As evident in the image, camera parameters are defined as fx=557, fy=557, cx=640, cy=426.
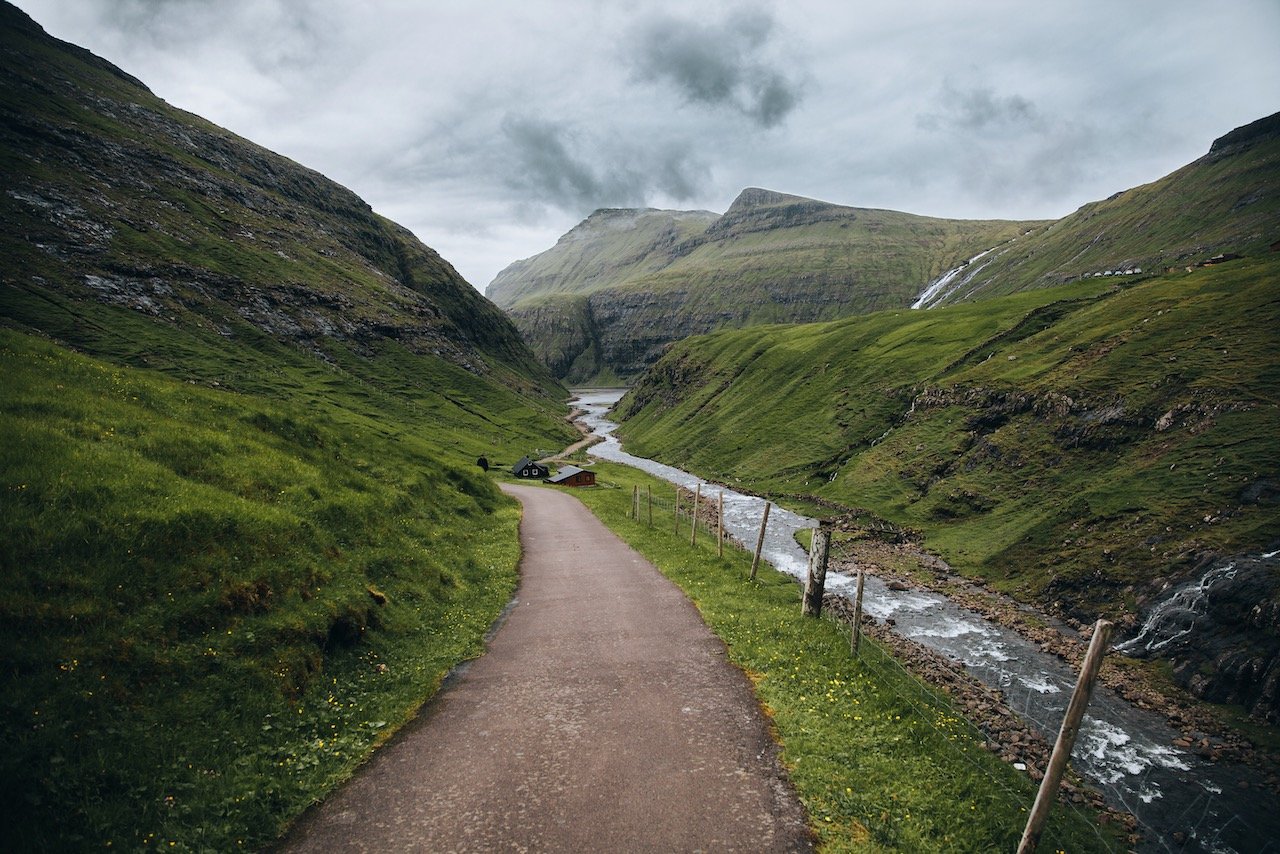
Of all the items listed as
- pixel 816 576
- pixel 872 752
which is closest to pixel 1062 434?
pixel 816 576

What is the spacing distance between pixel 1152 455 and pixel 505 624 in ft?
148

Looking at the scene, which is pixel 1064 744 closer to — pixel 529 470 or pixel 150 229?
pixel 529 470

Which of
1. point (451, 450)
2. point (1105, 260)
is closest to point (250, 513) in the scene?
point (451, 450)

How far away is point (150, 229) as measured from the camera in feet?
450

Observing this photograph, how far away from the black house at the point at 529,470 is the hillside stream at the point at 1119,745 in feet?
213

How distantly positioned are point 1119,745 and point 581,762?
21.2 metres

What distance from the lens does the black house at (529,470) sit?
310 ft

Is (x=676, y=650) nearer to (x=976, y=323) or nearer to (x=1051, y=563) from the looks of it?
(x=1051, y=563)

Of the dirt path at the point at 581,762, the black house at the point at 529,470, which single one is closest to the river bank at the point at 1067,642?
the dirt path at the point at 581,762

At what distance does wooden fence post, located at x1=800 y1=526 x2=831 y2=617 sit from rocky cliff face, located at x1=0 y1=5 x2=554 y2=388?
140 m

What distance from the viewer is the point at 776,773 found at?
515 inches

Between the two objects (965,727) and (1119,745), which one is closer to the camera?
(965,727)

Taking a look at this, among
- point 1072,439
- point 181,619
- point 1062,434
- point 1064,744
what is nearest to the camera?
point 1064,744

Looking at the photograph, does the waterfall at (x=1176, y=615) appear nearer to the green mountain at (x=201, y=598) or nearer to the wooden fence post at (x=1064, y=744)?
the wooden fence post at (x=1064, y=744)
